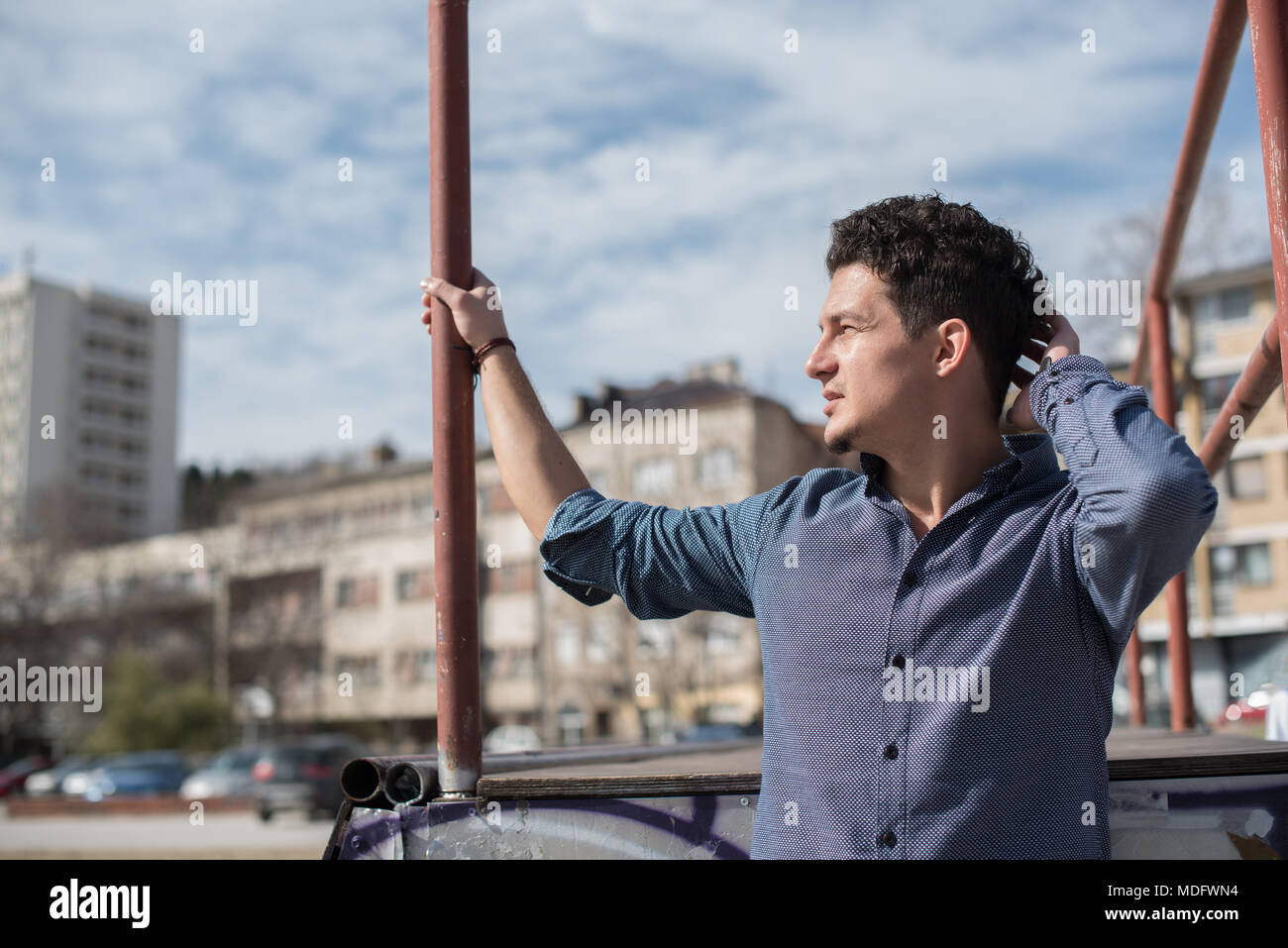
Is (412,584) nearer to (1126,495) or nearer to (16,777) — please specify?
(16,777)

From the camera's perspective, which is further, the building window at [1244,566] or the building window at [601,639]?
the building window at [601,639]

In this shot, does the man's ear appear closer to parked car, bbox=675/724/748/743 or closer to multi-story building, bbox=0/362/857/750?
parked car, bbox=675/724/748/743

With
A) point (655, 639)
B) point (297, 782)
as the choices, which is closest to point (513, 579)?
point (655, 639)

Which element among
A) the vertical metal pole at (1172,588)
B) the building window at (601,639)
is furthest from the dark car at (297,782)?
the building window at (601,639)

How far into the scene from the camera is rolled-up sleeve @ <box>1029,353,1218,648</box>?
1.46 m

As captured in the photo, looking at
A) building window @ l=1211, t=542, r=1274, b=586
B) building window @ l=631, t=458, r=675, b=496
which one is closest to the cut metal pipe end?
building window @ l=631, t=458, r=675, b=496

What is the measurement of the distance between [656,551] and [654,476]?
124 ft

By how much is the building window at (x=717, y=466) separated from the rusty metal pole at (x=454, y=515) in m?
36.5

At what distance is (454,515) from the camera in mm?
2072

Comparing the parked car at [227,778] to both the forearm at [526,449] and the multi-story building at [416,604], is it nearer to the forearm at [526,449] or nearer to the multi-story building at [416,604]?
the multi-story building at [416,604]

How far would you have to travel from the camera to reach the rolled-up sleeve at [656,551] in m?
1.81
